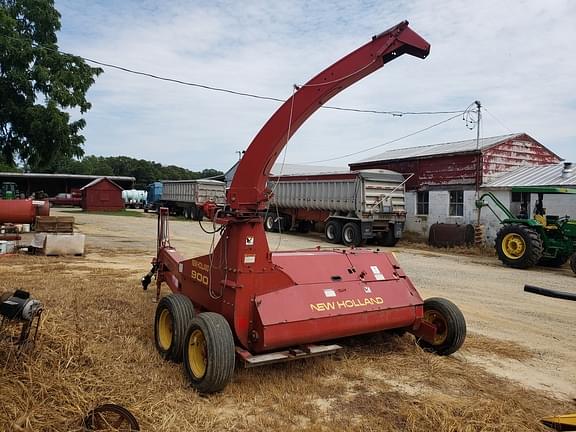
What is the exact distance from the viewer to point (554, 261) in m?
13.9

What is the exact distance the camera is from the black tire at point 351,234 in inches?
702

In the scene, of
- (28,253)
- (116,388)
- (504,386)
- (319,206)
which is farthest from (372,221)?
(116,388)

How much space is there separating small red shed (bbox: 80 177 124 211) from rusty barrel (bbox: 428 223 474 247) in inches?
1075

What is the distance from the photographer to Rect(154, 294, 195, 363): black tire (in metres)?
4.78

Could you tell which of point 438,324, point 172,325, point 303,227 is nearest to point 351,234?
point 303,227

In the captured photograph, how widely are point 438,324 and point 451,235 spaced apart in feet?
42.8

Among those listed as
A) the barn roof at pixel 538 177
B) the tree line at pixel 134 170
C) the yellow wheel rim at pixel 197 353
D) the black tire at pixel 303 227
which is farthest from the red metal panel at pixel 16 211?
the tree line at pixel 134 170

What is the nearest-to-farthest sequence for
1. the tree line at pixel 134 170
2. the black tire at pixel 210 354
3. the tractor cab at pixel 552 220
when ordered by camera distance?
the black tire at pixel 210 354 → the tractor cab at pixel 552 220 → the tree line at pixel 134 170

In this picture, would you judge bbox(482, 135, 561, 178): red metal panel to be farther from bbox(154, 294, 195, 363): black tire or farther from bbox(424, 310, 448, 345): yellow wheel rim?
bbox(154, 294, 195, 363): black tire

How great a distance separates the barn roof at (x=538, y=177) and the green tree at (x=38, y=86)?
17.1 m

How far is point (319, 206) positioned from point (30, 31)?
14597 mm

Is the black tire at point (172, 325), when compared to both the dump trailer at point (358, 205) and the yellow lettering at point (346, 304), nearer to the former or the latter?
the yellow lettering at point (346, 304)

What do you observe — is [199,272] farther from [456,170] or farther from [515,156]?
→ [515,156]

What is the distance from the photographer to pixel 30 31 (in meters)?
21.5
